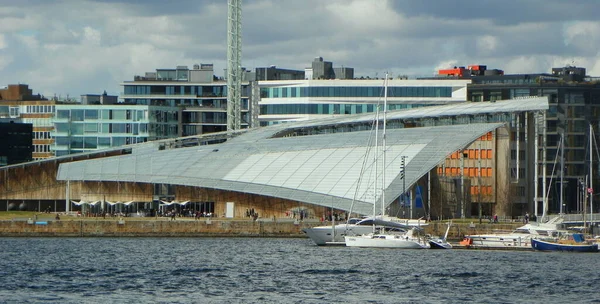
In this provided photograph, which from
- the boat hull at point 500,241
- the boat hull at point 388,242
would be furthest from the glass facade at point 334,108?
the boat hull at point 388,242

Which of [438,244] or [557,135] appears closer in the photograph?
[438,244]

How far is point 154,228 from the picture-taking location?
137625 mm

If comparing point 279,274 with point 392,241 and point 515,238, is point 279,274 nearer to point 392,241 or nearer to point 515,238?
point 392,241

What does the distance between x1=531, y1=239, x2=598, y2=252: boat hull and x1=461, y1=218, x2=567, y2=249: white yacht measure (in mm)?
1349

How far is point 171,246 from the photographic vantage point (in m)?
125

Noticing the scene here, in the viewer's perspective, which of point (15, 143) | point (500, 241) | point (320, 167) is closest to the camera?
point (500, 241)

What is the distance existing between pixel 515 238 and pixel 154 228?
33739 millimetres

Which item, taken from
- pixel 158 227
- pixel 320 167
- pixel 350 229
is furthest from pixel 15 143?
pixel 350 229

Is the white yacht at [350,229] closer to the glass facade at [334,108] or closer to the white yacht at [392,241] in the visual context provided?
the white yacht at [392,241]

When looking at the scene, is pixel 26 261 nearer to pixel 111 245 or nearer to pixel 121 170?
pixel 111 245

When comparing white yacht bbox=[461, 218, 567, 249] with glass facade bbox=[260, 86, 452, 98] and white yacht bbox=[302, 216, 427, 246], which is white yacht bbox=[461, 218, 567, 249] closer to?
white yacht bbox=[302, 216, 427, 246]

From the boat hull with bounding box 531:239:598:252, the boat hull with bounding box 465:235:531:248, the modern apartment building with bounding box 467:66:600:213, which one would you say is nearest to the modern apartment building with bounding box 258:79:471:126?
the modern apartment building with bounding box 467:66:600:213

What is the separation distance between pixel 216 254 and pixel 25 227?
95.9 ft

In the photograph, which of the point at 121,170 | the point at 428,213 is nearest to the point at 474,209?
the point at 428,213
